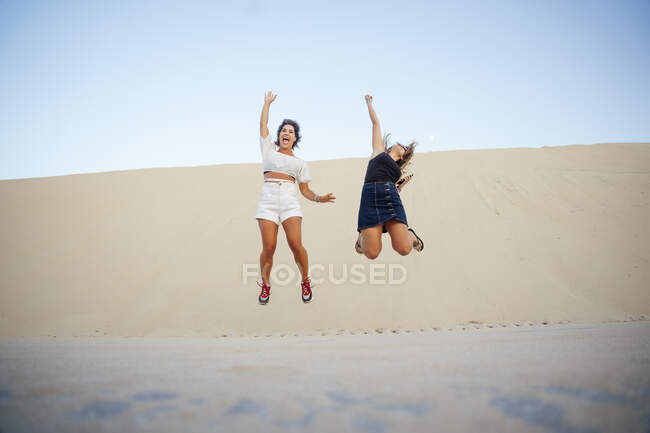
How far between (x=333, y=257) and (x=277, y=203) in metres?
4.37

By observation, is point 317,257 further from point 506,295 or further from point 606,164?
point 606,164

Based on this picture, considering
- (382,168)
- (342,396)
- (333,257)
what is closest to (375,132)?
(382,168)

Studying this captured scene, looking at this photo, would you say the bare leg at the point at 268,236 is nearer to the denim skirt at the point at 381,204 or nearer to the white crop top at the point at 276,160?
the white crop top at the point at 276,160

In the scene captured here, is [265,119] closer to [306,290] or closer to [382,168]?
[382,168]

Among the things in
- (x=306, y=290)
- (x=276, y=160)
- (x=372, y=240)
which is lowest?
(x=306, y=290)

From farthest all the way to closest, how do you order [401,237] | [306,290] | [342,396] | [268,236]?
[306,290] < [401,237] < [268,236] < [342,396]

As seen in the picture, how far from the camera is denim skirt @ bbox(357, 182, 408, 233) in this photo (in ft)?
12.8

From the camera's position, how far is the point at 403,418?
721 millimetres

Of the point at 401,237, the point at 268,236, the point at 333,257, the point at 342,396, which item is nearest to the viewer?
the point at 342,396

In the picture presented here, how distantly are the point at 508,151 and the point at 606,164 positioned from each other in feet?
11.9

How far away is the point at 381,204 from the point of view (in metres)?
3.92

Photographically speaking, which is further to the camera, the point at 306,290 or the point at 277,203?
the point at 306,290

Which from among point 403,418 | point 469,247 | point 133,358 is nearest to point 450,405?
point 403,418

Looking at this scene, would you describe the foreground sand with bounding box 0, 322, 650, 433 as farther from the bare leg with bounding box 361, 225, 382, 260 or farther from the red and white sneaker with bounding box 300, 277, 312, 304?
the red and white sneaker with bounding box 300, 277, 312, 304
